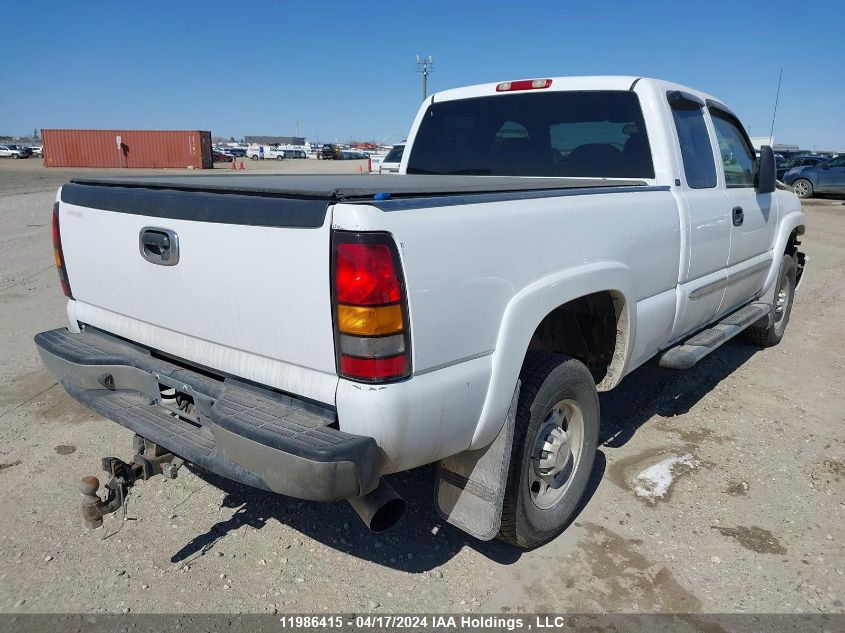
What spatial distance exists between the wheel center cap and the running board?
3.93ft

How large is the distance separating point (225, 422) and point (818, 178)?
2625 centimetres

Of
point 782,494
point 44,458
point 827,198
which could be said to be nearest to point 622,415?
point 782,494

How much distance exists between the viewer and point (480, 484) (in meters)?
2.57

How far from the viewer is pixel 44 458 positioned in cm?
363

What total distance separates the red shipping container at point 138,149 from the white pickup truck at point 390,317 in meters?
48.8

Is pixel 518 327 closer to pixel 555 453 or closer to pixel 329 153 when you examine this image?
pixel 555 453

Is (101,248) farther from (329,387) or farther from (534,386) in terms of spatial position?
(534,386)

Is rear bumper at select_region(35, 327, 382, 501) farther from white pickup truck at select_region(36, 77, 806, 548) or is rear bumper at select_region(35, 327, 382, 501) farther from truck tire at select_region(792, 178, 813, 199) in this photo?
truck tire at select_region(792, 178, 813, 199)

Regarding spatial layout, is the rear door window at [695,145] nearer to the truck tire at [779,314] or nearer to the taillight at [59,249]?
the truck tire at [779,314]

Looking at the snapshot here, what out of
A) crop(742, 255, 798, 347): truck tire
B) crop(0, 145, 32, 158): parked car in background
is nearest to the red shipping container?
crop(0, 145, 32, 158): parked car in background

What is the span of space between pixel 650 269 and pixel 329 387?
198 cm

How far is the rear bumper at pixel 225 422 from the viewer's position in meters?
2.02

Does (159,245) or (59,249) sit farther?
(59,249)

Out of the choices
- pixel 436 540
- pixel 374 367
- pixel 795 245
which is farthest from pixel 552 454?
pixel 795 245
